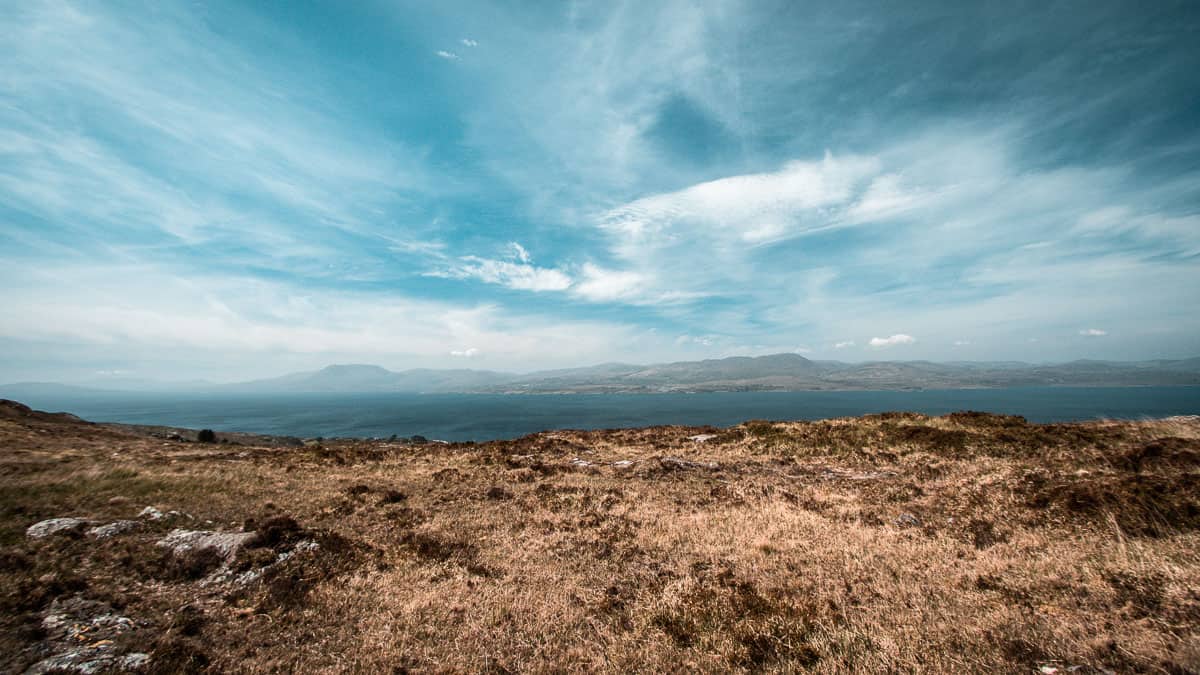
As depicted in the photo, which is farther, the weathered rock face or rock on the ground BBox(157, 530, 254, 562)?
rock on the ground BBox(157, 530, 254, 562)

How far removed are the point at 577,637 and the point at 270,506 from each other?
1440 centimetres

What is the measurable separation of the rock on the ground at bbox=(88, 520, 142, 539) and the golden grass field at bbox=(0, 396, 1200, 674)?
20cm

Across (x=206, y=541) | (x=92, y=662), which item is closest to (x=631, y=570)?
(x=92, y=662)

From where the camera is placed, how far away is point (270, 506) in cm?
1656

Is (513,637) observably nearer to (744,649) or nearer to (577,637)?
(577,637)

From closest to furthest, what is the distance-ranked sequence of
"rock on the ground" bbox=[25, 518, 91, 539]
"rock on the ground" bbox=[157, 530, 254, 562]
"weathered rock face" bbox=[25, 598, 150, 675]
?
"weathered rock face" bbox=[25, 598, 150, 675], "rock on the ground" bbox=[25, 518, 91, 539], "rock on the ground" bbox=[157, 530, 254, 562]

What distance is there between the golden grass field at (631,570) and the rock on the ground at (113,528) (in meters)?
0.20

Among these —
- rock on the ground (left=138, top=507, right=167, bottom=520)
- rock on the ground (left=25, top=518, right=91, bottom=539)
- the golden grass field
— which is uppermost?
rock on the ground (left=25, top=518, right=91, bottom=539)

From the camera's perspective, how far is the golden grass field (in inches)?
295

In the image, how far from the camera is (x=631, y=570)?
37.3ft

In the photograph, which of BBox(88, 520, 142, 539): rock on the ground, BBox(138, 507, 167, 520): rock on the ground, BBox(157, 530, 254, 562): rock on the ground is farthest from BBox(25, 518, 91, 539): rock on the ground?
BBox(157, 530, 254, 562): rock on the ground

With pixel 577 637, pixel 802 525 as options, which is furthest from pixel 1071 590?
pixel 577 637

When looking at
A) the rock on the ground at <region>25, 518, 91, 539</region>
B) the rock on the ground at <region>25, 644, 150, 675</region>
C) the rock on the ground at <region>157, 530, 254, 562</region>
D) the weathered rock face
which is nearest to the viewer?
the rock on the ground at <region>25, 644, 150, 675</region>

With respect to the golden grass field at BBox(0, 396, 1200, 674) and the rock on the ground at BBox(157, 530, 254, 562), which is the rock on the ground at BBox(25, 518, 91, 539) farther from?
the rock on the ground at BBox(157, 530, 254, 562)
